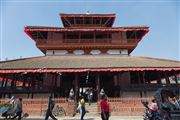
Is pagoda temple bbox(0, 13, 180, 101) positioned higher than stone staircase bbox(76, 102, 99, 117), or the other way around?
pagoda temple bbox(0, 13, 180, 101)

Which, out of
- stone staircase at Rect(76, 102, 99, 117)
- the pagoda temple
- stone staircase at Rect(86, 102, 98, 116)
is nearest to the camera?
stone staircase at Rect(76, 102, 99, 117)

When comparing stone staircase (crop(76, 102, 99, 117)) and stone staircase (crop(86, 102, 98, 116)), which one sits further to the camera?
stone staircase (crop(86, 102, 98, 116))

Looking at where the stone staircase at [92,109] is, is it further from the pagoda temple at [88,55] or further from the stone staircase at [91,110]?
the pagoda temple at [88,55]

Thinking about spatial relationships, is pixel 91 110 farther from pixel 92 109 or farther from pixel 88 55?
pixel 88 55

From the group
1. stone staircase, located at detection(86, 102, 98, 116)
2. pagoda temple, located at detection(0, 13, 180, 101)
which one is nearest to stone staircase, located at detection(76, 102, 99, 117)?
stone staircase, located at detection(86, 102, 98, 116)

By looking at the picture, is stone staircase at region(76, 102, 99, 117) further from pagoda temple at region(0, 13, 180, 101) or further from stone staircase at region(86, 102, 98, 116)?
pagoda temple at region(0, 13, 180, 101)

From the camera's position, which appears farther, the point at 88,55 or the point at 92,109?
the point at 88,55

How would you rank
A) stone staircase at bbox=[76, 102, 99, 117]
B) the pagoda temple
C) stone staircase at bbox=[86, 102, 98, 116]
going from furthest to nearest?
the pagoda temple
stone staircase at bbox=[86, 102, 98, 116]
stone staircase at bbox=[76, 102, 99, 117]

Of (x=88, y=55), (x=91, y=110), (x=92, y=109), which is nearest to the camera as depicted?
(x=91, y=110)

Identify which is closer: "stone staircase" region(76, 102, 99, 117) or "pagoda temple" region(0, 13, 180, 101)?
"stone staircase" region(76, 102, 99, 117)

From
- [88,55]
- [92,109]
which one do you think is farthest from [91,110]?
[88,55]

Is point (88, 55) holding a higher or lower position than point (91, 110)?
higher

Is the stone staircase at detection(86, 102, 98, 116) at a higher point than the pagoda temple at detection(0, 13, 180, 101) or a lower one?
lower

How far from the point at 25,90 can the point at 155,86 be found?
12770 mm
